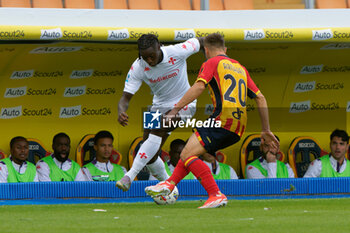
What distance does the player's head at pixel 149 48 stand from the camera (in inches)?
322

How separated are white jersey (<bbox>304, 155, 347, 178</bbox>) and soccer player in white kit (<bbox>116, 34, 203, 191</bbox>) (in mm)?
3218

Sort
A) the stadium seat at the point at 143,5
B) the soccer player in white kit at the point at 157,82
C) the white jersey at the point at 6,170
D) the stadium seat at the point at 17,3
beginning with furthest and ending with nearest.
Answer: the stadium seat at the point at 143,5, the stadium seat at the point at 17,3, the white jersey at the point at 6,170, the soccer player in white kit at the point at 157,82

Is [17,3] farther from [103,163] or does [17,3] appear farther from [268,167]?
[268,167]

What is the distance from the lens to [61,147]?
11.2 meters

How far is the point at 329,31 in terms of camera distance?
1091cm

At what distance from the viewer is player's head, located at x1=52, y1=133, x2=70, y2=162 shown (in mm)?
11203

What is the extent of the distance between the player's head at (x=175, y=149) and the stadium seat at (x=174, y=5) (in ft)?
6.31

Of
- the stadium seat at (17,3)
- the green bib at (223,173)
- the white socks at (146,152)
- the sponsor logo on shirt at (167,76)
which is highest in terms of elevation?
the stadium seat at (17,3)

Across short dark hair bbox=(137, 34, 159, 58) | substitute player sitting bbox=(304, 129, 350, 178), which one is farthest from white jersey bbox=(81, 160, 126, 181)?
short dark hair bbox=(137, 34, 159, 58)

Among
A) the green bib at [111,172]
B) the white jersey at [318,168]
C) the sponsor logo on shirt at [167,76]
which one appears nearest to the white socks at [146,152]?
the sponsor logo on shirt at [167,76]

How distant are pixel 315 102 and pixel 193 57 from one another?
212cm

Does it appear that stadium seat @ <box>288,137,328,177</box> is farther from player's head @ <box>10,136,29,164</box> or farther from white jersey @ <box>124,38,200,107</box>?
player's head @ <box>10,136,29,164</box>

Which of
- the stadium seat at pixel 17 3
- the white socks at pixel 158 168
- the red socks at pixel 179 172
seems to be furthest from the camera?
the stadium seat at pixel 17 3

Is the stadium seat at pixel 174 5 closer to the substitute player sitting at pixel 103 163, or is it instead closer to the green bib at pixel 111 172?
the substitute player sitting at pixel 103 163
